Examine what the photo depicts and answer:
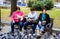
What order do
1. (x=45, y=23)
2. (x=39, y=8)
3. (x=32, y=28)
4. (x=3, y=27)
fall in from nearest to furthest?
(x=45, y=23) → (x=32, y=28) → (x=3, y=27) → (x=39, y=8)

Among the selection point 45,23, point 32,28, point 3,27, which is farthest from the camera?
point 3,27

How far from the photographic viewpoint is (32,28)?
8867 millimetres

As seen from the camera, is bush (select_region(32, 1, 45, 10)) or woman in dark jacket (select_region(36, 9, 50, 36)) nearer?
woman in dark jacket (select_region(36, 9, 50, 36))

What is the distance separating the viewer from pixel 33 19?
8953mm

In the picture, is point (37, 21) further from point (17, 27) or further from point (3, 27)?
point (3, 27)

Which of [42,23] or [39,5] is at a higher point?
[42,23]

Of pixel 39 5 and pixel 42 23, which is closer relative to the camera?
pixel 42 23

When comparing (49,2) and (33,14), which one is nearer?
(33,14)

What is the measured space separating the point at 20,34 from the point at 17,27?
0.71 metres

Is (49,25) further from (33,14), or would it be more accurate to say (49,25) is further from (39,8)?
(39,8)

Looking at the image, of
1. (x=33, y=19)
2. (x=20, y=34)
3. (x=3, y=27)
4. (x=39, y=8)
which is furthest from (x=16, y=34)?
(x=39, y=8)

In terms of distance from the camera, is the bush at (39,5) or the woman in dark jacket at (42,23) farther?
the bush at (39,5)

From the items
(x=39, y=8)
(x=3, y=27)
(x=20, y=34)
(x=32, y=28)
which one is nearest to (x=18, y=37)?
(x=20, y=34)

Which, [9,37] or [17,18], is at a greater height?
[17,18]
